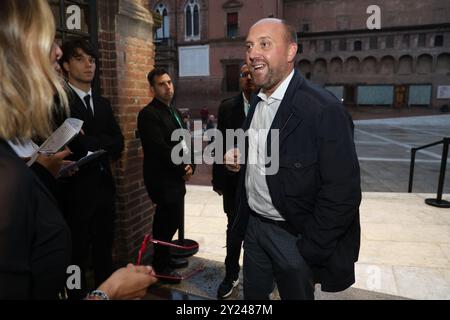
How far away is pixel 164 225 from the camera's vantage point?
10.7ft

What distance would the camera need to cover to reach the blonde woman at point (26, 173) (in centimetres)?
88

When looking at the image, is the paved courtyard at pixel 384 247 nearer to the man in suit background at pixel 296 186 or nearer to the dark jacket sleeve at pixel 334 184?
the man in suit background at pixel 296 186

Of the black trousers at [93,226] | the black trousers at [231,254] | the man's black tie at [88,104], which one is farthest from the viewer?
the black trousers at [231,254]

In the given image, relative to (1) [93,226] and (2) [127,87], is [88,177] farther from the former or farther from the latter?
(2) [127,87]

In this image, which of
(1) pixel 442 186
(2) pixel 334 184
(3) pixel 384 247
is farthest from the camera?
(1) pixel 442 186

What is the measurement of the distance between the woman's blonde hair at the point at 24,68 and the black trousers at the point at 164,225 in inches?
87.3

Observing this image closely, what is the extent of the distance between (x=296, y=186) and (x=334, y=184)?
0.21 metres

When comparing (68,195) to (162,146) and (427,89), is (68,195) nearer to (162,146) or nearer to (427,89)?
(162,146)

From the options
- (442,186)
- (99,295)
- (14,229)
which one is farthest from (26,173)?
(442,186)

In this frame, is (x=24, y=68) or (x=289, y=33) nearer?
(x=24, y=68)

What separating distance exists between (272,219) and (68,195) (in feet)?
5.05

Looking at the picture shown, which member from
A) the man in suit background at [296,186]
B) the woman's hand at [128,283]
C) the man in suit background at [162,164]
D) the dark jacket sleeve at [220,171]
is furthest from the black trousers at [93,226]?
the woman's hand at [128,283]

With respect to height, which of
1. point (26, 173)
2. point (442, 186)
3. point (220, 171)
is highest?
point (26, 173)
